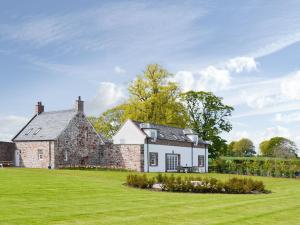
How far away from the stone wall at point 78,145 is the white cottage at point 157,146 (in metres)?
2.75

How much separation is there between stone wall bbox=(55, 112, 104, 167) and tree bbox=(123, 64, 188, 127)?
34.5 feet

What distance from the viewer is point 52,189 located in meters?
21.5

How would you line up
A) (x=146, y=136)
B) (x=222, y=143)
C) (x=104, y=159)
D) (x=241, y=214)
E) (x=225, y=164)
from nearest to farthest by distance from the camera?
(x=241, y=214), (x=146, y=136), (x=104, y=159), (x=225, y=164), (x=222, y=143)

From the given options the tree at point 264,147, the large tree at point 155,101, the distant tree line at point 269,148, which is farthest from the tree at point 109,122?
the tree at point 264,147

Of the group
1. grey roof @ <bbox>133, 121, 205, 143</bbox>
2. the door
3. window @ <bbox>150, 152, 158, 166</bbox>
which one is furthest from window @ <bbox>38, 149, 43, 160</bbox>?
the door

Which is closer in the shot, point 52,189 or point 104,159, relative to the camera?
point 52,189

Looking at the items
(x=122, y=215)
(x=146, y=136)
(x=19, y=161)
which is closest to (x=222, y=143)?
(x=146, y=136)

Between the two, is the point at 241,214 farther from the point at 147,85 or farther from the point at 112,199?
the point at 147,85

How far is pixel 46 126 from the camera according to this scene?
5044cm

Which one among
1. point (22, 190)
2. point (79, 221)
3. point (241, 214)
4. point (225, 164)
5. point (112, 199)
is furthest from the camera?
point (225, 164)

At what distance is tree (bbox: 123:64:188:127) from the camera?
203 feet

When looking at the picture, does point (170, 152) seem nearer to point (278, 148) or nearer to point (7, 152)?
point (7, 152)

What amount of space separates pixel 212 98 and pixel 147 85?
34.7 ft

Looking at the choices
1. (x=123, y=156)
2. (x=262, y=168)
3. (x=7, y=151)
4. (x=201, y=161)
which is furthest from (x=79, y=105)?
(x=262, y=168)
